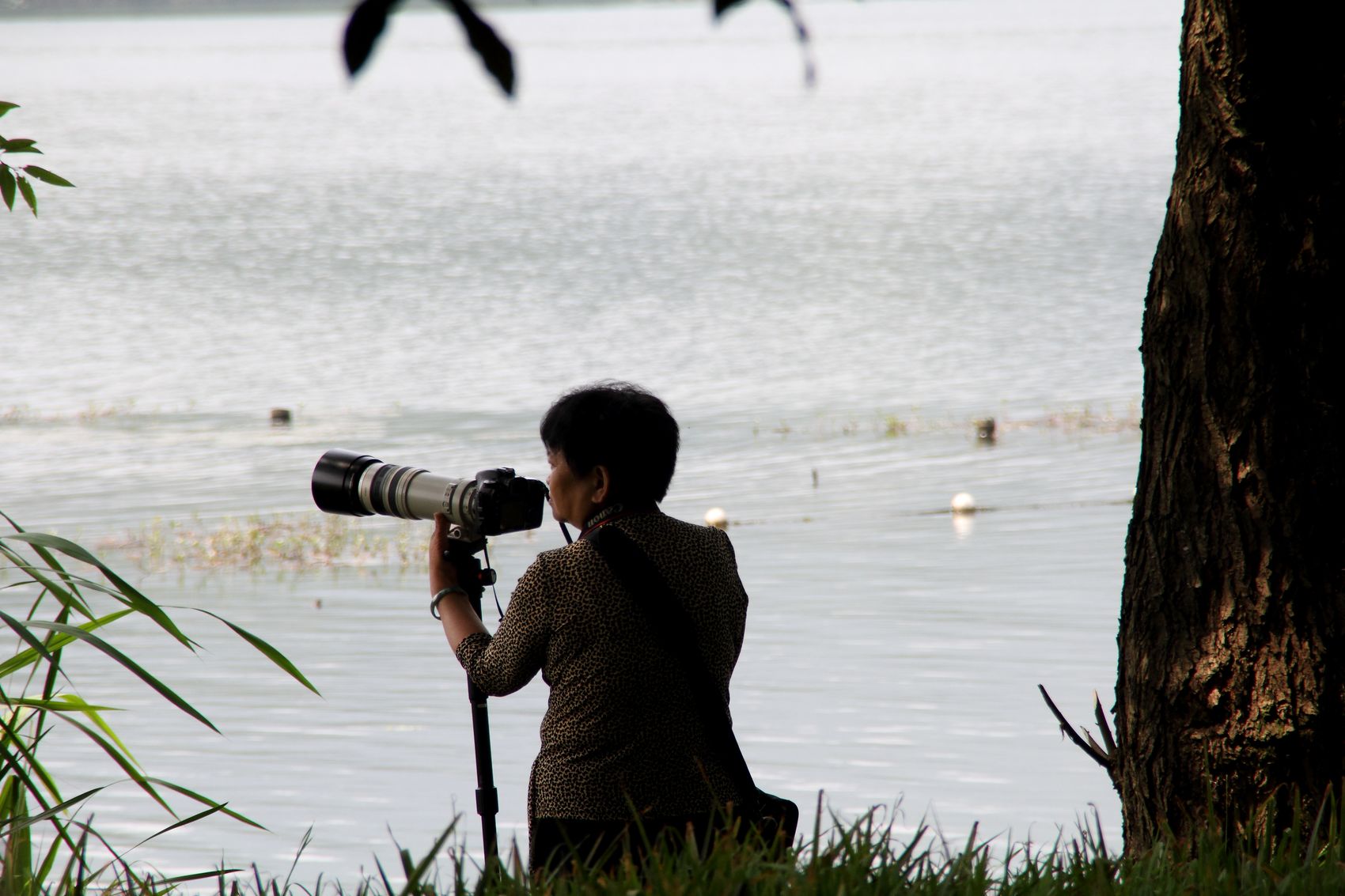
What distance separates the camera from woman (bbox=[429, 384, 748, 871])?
2.86 m

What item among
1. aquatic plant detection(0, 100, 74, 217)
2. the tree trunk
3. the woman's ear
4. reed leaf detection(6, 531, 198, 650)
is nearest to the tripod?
the woman's ear

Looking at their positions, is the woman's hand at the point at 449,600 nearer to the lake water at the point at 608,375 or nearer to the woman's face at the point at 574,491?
the woman's face at the point at 574,491

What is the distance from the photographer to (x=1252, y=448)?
3.18m

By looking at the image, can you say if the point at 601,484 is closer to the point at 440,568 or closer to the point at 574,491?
the point at 574,491

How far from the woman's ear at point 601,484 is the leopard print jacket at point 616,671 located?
0.05 metres

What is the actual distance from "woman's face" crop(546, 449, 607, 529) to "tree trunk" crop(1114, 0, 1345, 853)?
98 centimetres

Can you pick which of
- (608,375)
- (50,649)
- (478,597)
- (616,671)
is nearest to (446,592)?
(478,597)

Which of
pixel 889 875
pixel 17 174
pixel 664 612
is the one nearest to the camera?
pixel 889 875

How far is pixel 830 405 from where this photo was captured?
16000mm

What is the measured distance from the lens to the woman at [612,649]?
2857 millimetres

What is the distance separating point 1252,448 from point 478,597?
4.18 feet

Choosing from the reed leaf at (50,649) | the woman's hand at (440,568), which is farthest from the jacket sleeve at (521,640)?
the reed leaf at (50,649)

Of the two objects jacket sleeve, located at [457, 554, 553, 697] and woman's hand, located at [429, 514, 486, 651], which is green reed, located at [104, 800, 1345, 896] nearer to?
jacket sleeve, located at [457, 554, 553, 697]

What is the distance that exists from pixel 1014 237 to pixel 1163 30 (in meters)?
59.4
